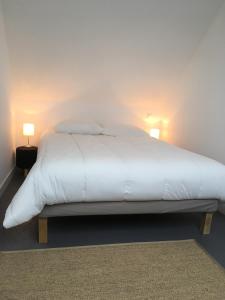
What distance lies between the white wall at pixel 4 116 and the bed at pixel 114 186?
3.56 feet

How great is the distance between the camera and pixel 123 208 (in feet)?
6.39

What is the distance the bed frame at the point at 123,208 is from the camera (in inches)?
73.3

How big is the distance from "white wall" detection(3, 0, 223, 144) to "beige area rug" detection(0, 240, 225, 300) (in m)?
2.47

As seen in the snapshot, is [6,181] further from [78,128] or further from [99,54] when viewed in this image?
[99,54]

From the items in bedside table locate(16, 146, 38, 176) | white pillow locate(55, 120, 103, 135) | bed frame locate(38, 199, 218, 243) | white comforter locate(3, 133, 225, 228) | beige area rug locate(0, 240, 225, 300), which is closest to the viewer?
beige area rug locate(0, 240, 225, 300)

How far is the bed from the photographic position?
1.76 meters

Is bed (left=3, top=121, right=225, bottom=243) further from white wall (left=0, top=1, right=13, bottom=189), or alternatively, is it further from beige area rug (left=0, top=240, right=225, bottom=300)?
white wall (left=0, top=1, right=13, bottom=189)

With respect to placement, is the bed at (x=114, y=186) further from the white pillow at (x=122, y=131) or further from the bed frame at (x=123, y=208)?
the white pillow at (x=122, y=131)

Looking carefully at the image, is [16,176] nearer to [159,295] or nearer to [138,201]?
[138,201]

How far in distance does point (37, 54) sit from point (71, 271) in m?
2.73

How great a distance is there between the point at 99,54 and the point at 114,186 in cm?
221

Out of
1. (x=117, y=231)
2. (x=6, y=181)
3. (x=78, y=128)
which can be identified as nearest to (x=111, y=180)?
(x=117, y=231)

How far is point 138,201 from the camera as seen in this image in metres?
1.96

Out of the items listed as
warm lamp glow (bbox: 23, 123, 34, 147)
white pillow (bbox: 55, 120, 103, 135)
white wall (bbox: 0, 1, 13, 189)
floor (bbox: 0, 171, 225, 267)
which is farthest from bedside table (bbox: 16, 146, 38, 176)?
floor (bbox: 0, 171, 225, 267)
